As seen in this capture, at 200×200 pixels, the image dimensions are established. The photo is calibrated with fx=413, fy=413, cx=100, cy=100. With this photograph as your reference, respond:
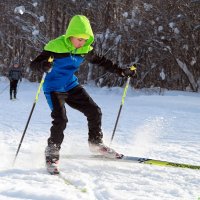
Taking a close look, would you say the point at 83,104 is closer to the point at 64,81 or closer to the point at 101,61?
the point at 64,81

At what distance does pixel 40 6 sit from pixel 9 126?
16.9 metres

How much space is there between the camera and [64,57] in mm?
4605

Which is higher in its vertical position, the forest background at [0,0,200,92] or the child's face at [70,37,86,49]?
the forest background at [0,0,200,92]

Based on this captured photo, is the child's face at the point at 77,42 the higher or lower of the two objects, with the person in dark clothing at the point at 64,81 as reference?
higher

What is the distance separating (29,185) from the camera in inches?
145

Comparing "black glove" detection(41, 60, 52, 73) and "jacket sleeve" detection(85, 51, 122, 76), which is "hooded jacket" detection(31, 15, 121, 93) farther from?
"jacket sleeve" detection(85, 51, 122, 76)

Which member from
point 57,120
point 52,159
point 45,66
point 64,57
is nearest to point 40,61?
point 45,66

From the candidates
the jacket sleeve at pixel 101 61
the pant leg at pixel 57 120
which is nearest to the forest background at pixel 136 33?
the jacket sleeve at pixel 101 61

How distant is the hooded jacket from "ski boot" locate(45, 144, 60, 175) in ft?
2.16

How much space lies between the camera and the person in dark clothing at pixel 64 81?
4.43m

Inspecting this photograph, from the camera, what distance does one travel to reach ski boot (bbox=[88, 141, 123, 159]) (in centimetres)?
480

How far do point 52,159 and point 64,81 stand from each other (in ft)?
3.04

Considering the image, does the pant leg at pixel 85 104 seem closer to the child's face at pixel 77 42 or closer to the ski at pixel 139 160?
the ski at pixel 139 160

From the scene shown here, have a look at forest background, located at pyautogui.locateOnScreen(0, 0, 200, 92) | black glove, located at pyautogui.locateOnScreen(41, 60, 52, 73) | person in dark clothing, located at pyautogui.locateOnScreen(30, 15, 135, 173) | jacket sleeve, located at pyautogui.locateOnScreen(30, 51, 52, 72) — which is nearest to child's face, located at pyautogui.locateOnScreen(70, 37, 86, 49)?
person in dark clothing, located at pyautogui.locateOnScreen(30, 15, 135, 173)
